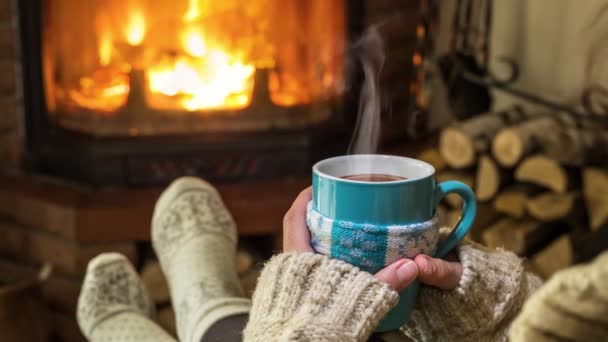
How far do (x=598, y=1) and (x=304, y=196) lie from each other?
106 cm

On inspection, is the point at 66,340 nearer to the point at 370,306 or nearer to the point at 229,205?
the point at 229,205

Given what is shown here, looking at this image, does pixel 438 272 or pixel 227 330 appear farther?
pixel 227 330

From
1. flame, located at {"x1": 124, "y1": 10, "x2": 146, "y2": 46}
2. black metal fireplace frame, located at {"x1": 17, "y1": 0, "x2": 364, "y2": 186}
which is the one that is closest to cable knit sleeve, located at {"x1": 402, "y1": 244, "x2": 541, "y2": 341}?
black metal fireplace frame, located at {"x1": 17, "y1": 0, "x2": 364, "y2": 186}

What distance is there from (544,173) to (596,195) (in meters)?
0.10

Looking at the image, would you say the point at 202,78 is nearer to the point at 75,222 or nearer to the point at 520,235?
the point at 75,222

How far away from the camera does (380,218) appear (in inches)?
25.0

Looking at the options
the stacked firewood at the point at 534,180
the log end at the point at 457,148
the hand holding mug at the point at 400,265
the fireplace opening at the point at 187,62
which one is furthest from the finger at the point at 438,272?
the fireplace opening at the point at 187,62

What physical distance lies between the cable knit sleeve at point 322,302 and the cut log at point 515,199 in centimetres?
90

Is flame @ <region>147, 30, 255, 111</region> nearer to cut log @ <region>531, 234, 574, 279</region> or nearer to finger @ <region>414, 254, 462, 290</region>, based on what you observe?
cut log @ <region>531, 234, 574, 279</region>

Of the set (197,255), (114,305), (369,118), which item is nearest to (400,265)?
(369,118)

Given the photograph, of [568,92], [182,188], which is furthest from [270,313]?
[568,92]

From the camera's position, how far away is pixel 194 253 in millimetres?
1172

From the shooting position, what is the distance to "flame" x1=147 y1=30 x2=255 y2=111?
157cm

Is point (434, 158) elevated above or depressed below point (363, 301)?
below
